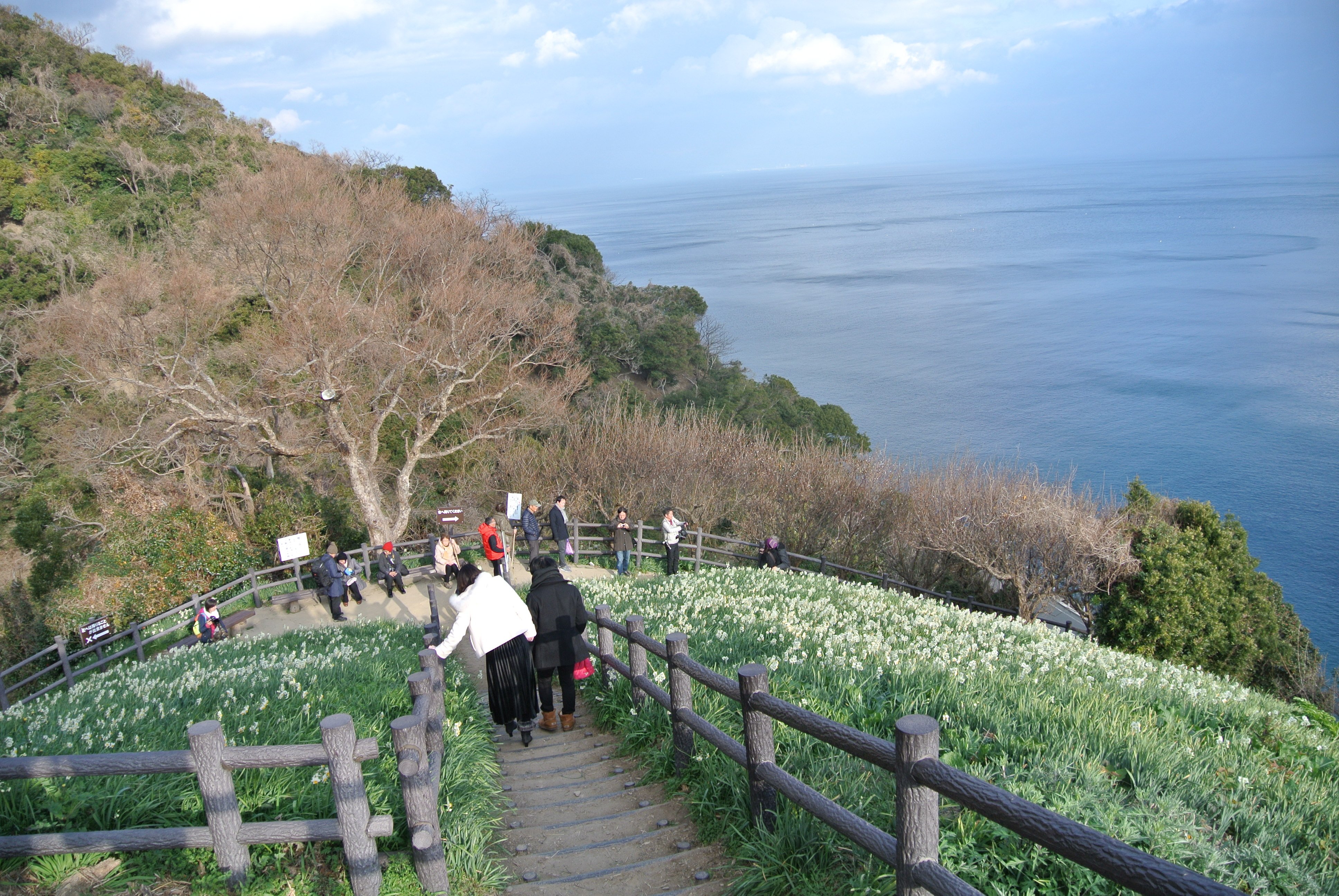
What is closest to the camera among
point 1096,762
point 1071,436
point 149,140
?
point 1096,762

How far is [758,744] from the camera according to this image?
15.2 feet

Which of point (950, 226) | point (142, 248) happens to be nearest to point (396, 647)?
point (142, 248)

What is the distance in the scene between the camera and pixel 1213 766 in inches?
191

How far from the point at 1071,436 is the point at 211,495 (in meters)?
49.3

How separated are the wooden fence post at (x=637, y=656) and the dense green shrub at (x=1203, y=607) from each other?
53.4ft

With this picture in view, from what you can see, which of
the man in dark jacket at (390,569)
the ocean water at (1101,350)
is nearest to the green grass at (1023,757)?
the man in dark jacket at (390,569)

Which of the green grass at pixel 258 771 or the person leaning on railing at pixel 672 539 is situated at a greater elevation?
the green grass at pixel 258 771

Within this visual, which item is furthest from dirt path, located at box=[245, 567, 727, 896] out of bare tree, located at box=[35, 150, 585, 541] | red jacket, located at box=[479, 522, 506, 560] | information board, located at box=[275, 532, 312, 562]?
bare tree, located at box=[35, 150, 585, 541]

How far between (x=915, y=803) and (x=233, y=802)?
316 cm

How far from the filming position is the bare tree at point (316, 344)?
22344 millimetres

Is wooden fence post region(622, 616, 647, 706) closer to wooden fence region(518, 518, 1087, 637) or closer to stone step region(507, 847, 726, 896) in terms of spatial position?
stone step region(507, 847, 726, 896)

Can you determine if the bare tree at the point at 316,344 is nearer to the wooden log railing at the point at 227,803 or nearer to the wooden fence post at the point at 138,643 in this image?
the wooden fence post at the point at 138,643

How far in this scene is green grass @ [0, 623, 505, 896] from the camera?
4.19m

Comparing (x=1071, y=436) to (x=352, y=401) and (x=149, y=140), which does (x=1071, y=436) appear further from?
(x=149, y=140)
